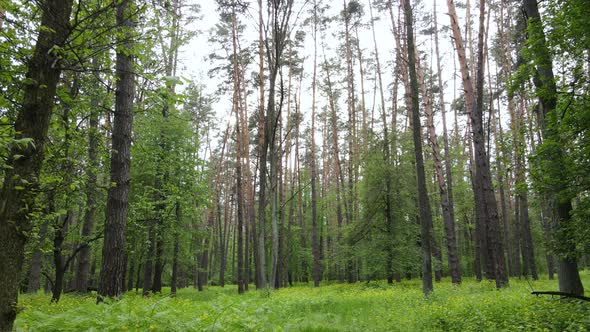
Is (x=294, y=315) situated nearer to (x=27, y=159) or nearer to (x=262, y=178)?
(x=262, y=178)

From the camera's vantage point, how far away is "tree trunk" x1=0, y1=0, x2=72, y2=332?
288 centimetres

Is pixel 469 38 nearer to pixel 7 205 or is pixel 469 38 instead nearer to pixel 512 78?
pixel 512 78

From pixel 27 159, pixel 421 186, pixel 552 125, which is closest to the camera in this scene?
pixel 27 159

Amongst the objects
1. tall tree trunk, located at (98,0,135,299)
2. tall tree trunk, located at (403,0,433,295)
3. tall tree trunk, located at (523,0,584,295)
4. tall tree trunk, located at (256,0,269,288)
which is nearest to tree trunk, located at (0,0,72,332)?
tall tree trunk, located at (98,0,135,299)

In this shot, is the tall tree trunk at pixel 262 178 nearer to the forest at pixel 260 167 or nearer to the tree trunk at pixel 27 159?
the forest at pixel 260 167

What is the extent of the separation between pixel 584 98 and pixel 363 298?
349 inches

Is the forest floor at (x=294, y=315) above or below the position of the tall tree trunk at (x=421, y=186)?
below

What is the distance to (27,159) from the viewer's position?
3.01 meters

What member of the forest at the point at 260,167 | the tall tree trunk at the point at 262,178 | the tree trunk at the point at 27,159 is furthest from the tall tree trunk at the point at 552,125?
the tree trunk at the point at 27,159

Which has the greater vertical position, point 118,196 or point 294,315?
point 118,196

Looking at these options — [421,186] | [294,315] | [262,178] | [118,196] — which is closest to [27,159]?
[118,196]

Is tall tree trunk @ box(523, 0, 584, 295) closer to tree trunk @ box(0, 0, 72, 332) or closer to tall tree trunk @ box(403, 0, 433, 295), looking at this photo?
tall tree trunk @ box(403, 0, 433, 295)

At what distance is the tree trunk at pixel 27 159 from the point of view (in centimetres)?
288

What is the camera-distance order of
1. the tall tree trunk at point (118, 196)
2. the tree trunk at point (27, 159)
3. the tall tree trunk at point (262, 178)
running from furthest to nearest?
the tall tree trunk at point (262, 178) < the tall tree trunk at point (118, 196) < the tree trunk at point (27, 159)
